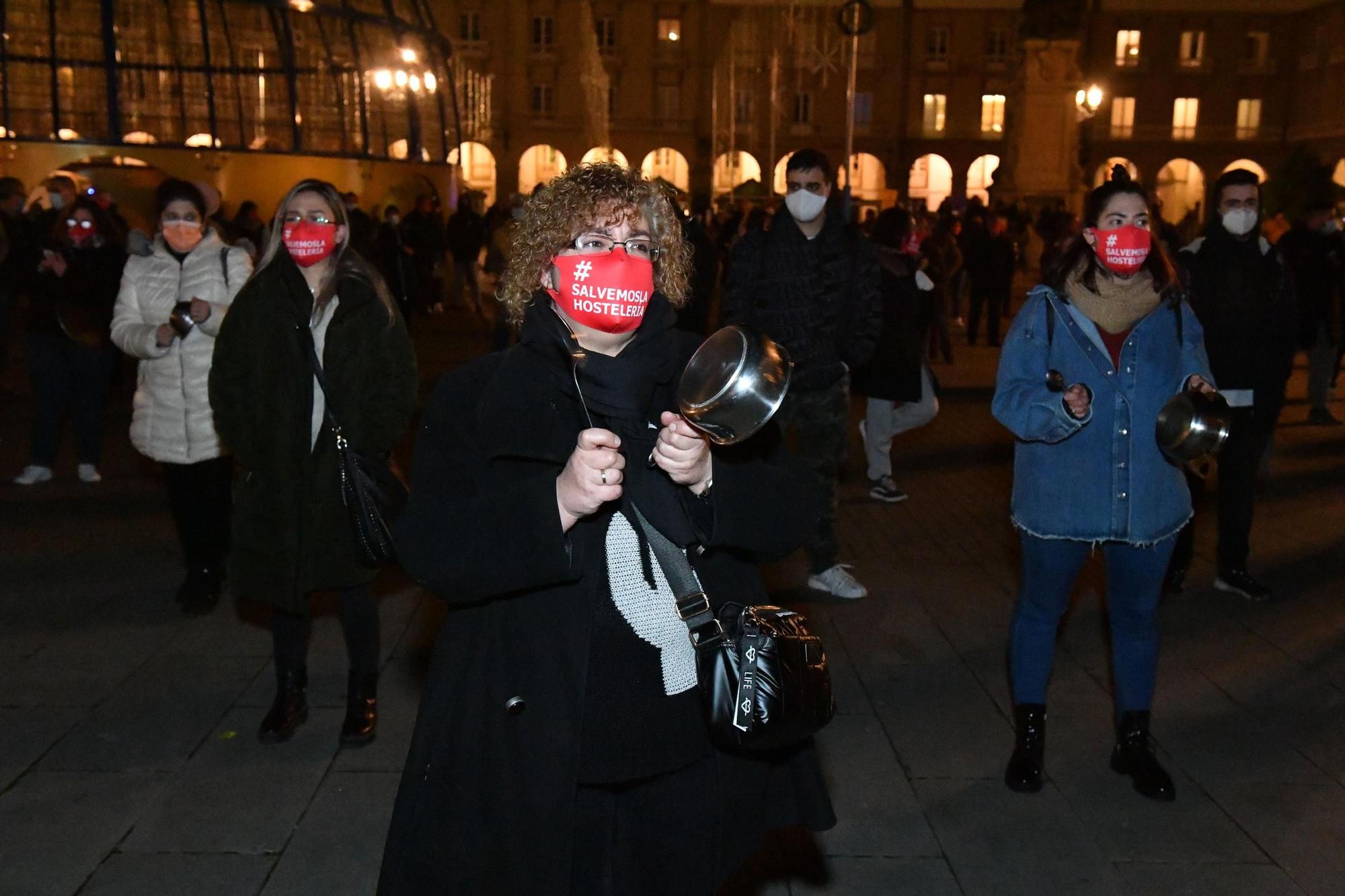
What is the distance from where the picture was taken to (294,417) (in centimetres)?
436

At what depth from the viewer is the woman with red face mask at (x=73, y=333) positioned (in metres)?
8.72

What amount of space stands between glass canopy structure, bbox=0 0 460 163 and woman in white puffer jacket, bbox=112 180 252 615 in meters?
19.2

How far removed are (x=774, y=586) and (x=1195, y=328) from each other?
2976 mm

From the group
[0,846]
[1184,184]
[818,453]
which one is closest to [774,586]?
[818,453]

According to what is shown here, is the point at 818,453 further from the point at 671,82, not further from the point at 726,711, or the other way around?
the point at 671,82

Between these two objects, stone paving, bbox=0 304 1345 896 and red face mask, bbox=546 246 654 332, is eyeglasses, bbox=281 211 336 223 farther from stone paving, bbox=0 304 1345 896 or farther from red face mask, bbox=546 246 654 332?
red face mask, bbox=546 246 654 332

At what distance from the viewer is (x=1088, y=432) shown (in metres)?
4.03

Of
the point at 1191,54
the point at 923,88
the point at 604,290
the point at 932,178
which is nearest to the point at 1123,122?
the point at 1191,54

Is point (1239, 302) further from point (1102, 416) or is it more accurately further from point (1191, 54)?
point (1191, 54)

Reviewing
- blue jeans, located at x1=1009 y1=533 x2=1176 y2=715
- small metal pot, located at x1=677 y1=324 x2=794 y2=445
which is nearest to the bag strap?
small metal pot, located at x1=677 y1=324 x2=794 y2=445

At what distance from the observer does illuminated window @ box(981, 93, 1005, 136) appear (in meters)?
63.1

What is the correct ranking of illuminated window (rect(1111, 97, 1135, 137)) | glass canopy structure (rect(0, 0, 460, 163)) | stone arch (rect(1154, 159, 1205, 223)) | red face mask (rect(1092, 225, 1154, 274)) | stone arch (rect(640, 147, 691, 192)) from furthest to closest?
stone arch (rect(640, 147, 691, 192)), stone arch (rect(1154, 159, 1205, 223)), illuminated window (rect(1111, 97, 1135, 137)), glass canopy structure (rect(0, 0, 460, 163)), red face mask (rect(1092, 225, 1154, 274))

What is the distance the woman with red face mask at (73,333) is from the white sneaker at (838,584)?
513 centimetres

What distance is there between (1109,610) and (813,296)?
7.61ft
